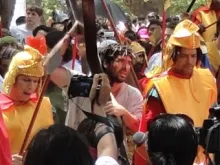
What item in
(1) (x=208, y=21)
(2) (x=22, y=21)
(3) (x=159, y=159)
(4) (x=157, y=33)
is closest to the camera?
(3) (x=159, y=159)

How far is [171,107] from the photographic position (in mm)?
4844

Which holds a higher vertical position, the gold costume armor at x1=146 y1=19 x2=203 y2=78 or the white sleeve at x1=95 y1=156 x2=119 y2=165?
the gold costume armor at x1=146 y1=19 x2=203 y2=78

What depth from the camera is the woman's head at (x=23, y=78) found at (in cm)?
468

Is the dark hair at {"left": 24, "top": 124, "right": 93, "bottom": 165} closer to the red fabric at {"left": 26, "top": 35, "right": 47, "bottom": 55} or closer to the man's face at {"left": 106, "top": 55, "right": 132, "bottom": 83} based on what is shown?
the red fabric at {"left": 26, "top": 35, "right": 47, "bottom": 55}

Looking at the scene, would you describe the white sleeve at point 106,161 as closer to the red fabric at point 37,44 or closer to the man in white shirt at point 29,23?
the red fabric at point 37,44

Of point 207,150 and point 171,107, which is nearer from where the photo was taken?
point 207,150

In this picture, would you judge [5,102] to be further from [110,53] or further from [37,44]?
[110,53]

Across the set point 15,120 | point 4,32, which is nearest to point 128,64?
point 15,120

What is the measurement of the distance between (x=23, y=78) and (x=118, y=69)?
73 cm

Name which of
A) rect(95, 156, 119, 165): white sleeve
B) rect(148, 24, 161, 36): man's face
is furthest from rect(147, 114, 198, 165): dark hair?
rect(148, 24, 161, 36): man's face

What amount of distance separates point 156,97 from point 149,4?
58.4ft

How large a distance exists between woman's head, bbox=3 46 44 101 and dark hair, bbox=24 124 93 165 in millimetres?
2029

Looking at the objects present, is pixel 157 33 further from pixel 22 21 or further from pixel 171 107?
pixel 171 107

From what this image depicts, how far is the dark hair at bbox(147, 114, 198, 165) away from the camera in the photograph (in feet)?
10.0
